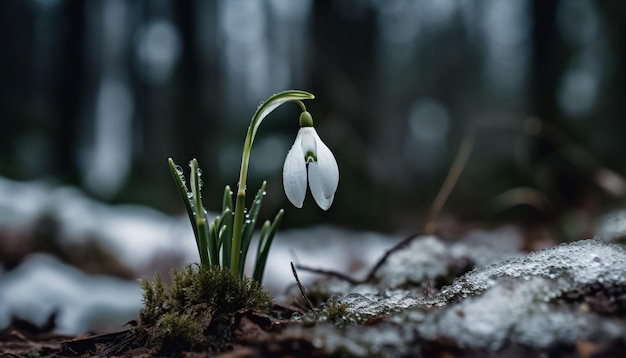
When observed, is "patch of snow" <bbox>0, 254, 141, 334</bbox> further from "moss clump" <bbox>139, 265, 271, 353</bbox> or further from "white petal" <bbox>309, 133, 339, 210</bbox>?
"white petal" <bbox>309, 133, 339, 210</bbox>

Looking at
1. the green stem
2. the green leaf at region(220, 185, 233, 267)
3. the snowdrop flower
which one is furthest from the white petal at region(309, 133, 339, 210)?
the green leaf at region(220, 185, 233, 267)

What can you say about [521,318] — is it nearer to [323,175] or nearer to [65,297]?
[323,175]

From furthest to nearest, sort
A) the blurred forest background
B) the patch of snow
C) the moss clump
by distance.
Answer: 1. the blurred forest background
2. the patch of snow
3. the moss clump

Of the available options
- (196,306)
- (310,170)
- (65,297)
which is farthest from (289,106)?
(196,306)

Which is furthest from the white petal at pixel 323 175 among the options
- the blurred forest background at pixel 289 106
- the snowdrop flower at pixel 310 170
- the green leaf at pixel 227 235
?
the blurred forest background at pixel 289 106

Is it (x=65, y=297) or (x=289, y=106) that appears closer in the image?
(x=65, y=297)

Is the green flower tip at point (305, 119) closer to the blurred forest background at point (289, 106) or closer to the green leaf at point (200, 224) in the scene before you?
the green leaf at point (200, 224)
